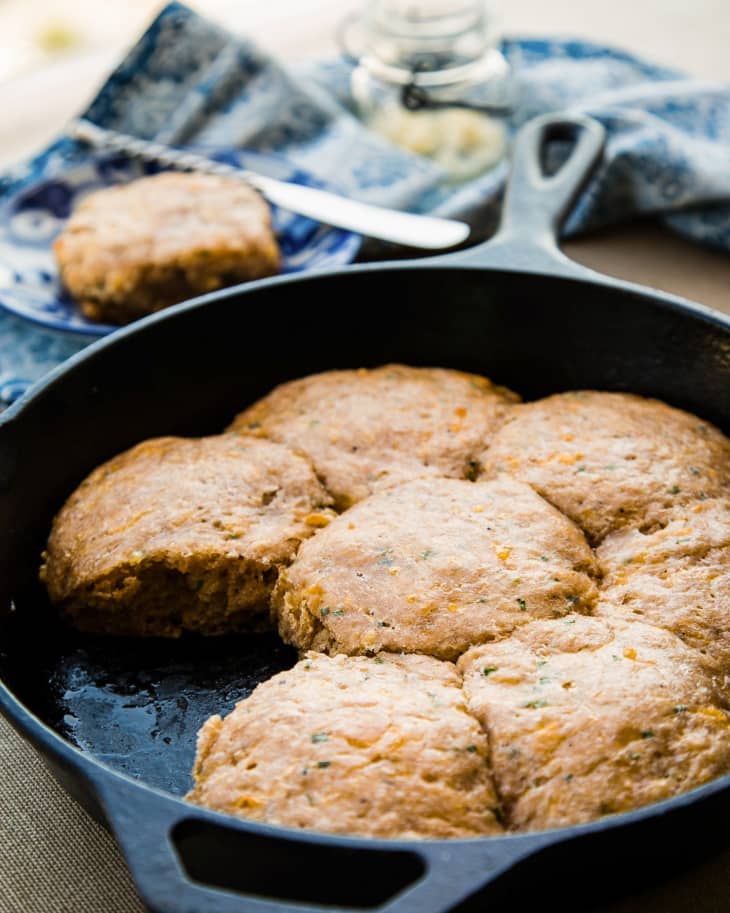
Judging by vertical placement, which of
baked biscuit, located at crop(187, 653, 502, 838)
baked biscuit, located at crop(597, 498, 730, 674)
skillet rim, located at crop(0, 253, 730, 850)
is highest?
skillet rim, located at crop(0, 253, 730, 850)

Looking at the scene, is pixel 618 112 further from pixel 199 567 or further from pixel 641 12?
pixel 199 567

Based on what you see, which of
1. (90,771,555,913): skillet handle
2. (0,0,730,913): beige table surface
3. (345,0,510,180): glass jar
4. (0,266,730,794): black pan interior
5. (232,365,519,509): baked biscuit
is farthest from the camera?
(345,0,510,180): glass jar

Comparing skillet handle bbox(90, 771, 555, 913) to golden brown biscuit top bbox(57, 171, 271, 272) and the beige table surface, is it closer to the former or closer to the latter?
the beige table surface

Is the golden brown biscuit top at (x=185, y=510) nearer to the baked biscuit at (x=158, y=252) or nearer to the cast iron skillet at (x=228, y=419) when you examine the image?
the cast iron skillet at (x=228, y=419)

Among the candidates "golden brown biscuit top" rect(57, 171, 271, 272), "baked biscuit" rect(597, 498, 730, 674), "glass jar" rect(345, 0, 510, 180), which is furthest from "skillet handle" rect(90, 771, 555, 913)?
"glass jar" rect(345, 0, 510, 180)

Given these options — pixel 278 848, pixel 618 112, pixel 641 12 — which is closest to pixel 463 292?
pixel 618 112

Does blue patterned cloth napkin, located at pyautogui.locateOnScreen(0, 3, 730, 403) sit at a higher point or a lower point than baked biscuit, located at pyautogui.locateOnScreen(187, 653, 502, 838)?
higher

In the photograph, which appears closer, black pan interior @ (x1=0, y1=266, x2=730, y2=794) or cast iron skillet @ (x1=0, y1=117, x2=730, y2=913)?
cast iron skillet @ (x1=0, y1=117, x2=730, y2=913)
